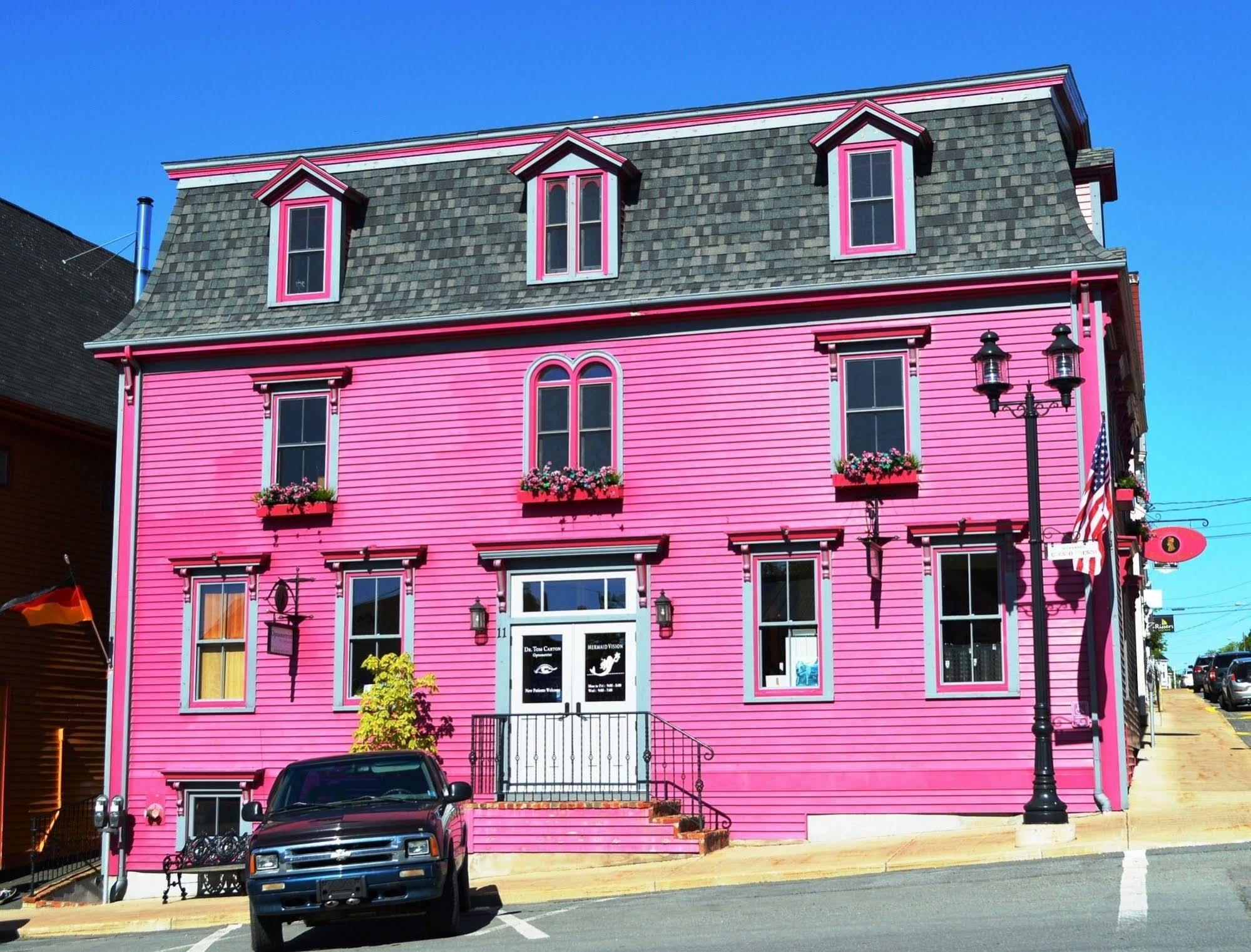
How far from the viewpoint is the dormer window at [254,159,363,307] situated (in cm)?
2309

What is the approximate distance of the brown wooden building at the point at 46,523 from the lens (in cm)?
2548

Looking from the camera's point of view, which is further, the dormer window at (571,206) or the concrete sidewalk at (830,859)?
the dormer window at (571,206)

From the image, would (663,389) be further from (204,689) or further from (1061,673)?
(204,689)

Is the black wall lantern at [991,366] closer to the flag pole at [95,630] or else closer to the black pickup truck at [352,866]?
the black pickup truck at [352,866]

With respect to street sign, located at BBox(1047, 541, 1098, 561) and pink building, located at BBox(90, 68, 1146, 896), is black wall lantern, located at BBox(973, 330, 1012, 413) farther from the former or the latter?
pink building, located at BBox(90, 68, 1146, 896)

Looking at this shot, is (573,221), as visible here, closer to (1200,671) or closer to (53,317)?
(53,317)

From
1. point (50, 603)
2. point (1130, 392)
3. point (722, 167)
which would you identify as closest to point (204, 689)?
point (50, 603)

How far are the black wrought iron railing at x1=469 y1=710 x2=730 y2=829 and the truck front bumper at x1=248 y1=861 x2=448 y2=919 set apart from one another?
694cm

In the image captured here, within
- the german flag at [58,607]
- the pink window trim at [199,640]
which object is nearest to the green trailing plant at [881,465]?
the pink window trim at [199,640]

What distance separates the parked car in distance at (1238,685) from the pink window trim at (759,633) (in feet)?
88.1

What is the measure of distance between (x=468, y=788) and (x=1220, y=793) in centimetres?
1033

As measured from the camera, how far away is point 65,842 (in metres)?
26.1

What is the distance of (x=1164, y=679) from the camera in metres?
87.3

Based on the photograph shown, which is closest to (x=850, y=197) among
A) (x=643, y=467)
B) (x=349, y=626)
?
(x=643, y=467)
